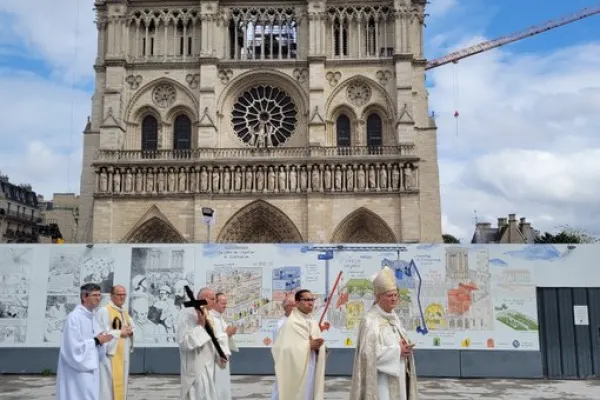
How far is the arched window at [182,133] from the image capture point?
29.3 m

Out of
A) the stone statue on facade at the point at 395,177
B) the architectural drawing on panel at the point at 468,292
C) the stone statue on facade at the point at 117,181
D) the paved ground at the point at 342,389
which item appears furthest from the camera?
the stone statue on facade at the point at 117,181

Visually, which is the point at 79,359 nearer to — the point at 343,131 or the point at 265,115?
the point at 265,115

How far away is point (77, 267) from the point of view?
12336 millimetres

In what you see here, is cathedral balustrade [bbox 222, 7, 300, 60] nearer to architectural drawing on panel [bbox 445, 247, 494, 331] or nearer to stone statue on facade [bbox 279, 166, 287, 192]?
stone statue on facade [bbox 279, 166, 287, 192]

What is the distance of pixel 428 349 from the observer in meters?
12.0

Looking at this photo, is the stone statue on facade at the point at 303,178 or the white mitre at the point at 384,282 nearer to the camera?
the white mitre at the point at 384,282

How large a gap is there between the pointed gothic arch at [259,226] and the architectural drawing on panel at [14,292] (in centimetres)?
1417

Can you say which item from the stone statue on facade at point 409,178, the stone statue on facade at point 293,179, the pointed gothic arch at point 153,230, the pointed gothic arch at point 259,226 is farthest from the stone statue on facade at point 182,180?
the stone statue on facade at point 409,178

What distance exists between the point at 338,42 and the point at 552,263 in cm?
1942

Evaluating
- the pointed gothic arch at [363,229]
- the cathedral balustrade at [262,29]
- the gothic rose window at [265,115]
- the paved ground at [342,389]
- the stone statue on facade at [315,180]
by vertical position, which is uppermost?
the cathedral balustrade at [262,29]

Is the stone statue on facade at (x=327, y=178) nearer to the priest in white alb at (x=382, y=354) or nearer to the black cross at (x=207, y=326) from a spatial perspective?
the black cross at (x=207, y=326)

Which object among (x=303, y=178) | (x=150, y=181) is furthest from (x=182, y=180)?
(x=303, y=178)

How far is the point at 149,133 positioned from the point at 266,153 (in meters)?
6.10

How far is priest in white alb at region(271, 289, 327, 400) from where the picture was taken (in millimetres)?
6238
